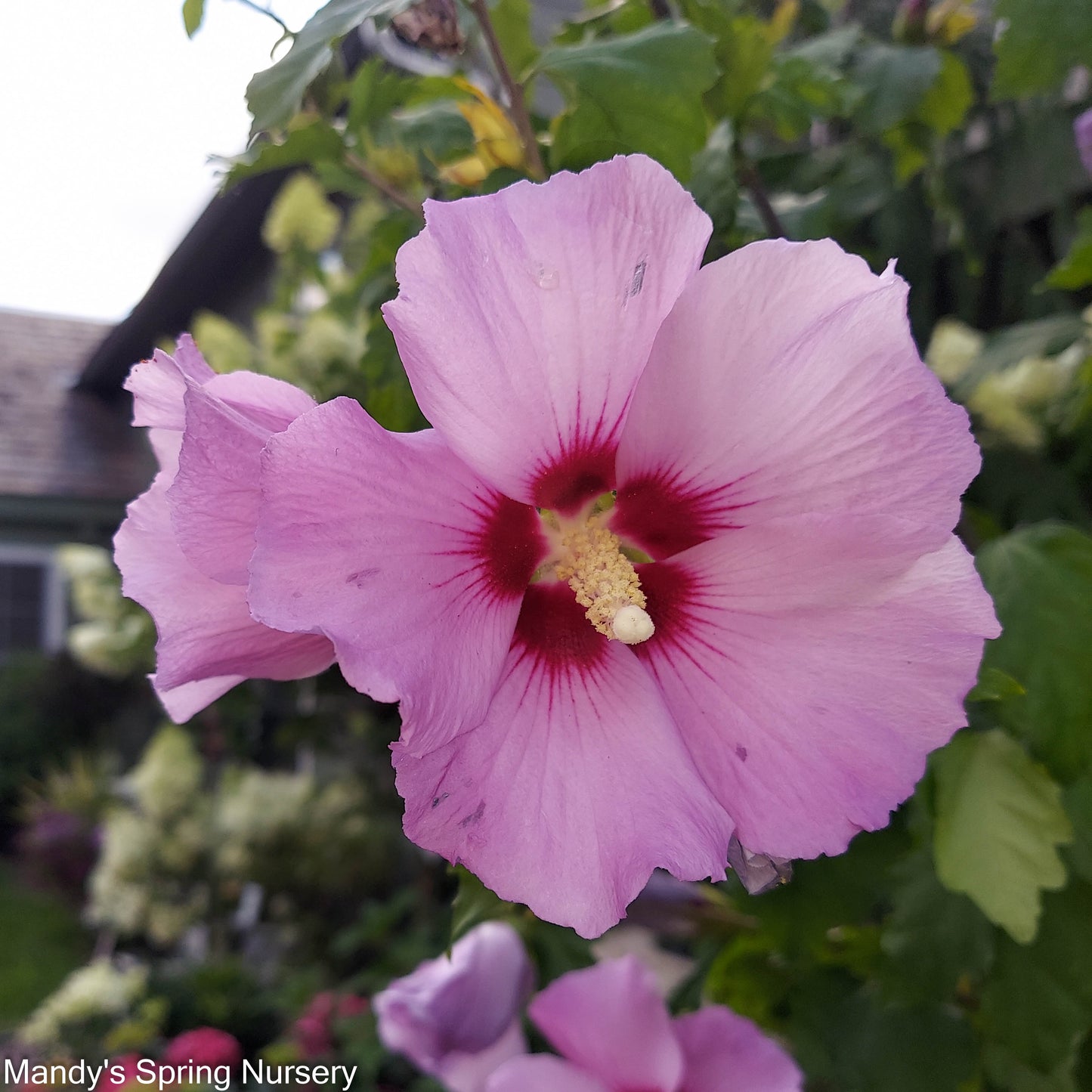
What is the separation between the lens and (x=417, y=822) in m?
0.36

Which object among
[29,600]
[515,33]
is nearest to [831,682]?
[515,33]

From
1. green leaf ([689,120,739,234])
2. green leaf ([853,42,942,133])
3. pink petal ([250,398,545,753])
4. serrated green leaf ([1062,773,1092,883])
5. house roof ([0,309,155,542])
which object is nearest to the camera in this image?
pink petal ([250,398,545,753])

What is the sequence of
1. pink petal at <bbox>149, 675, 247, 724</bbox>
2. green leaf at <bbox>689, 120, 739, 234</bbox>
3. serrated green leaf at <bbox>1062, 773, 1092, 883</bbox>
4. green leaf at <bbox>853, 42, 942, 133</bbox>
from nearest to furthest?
pink petal at <bbox>149, 675, 247, 724</bbox> → green leaf at <bbox>689, 120, 739, 234</bbox> → serrated green leaf at <bbox>1062, 773, 1092, 883</bbox> → green leaf at <bbox>853, 42, 942, 133</bbox>

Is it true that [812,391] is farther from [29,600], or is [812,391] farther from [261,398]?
[29,600]

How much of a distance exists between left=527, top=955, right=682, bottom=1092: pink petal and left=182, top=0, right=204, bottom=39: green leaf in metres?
0.77

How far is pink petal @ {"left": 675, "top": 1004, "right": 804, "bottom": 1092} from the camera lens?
699 mm

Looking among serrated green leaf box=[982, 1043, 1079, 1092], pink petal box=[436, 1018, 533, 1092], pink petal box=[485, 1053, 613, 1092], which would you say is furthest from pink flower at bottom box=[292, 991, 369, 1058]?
serrated green leaf box=[982, 1043, 1079, 1092]

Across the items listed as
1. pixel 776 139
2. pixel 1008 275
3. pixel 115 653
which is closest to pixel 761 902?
pixel 776 139

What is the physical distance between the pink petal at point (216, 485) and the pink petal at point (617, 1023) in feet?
1.86

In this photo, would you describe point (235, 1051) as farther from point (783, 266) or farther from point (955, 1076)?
point (783, 266)

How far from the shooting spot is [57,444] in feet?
25.8

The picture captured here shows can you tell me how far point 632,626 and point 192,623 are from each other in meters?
0.20

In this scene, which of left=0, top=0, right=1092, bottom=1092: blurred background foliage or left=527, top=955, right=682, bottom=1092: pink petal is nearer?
left=0, top=0, right=1092, bottom=1092: blurred background foliage

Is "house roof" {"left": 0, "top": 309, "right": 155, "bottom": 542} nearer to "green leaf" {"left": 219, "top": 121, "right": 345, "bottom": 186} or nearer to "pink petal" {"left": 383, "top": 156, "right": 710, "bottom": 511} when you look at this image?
"green leaf" {"left": 219, "top": 121, "right": 345, "bottom": 186}
